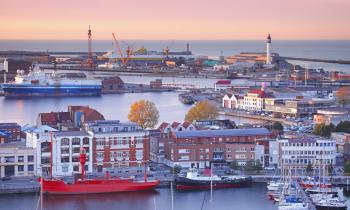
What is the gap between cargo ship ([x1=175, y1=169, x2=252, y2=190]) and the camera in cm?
1023

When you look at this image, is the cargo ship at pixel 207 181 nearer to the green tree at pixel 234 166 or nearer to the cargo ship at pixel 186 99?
the green tree at pixel 234 166

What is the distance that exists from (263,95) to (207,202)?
32.6 feet

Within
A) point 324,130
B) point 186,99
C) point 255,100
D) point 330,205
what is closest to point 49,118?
point 324,130

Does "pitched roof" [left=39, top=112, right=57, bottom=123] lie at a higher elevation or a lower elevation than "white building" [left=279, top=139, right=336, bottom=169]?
higher

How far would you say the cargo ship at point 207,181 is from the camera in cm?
1023

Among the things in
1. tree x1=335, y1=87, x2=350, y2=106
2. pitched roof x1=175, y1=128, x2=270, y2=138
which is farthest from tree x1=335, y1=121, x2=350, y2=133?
tree x1=335, y1=87, x2=350, y2=106

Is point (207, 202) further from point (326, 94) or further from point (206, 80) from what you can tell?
point (206, 80)

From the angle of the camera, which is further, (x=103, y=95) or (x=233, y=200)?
(x=103, y=95)

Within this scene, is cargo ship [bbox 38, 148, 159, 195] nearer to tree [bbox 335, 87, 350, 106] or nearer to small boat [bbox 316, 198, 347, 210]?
small boat [bbox 316, 198, 347, 210]

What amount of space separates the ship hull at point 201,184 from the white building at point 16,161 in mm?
1748

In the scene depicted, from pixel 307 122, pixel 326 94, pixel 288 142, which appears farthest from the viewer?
pixel 326 94

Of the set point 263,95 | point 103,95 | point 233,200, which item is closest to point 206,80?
point 103,95

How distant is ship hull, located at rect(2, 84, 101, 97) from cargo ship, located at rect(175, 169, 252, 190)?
47.5ft

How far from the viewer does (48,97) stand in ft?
79.4
